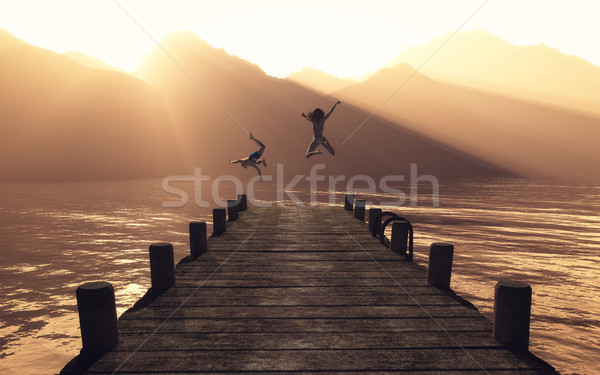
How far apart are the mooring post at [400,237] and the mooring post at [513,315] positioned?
15.8 feet

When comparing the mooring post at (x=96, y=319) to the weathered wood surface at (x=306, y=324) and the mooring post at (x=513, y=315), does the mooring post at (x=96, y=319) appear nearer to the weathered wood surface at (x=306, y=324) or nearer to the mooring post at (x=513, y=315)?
the weathered wood surface at (x=306, y=324)

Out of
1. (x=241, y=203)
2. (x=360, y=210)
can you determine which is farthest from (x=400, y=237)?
(x=241, y=203)

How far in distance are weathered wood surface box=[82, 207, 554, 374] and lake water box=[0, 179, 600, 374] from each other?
10.1 meters

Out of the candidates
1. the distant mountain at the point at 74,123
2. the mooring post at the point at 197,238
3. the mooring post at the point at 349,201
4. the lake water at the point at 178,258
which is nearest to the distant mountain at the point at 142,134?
the distant mountain at the point at 74,123

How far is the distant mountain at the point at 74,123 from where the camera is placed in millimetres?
137250

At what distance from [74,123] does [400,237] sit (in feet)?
568

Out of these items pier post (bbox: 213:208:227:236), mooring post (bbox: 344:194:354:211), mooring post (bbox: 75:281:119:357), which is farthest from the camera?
mooring post (bbox: 344:194:354:211)

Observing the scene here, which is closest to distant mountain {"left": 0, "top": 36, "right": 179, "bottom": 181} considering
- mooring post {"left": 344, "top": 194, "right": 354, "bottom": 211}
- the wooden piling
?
mooring post {"left": 344, "top": 194, "right": 354, "bottom": 211}

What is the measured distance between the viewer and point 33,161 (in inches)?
5285

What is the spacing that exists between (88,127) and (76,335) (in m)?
159

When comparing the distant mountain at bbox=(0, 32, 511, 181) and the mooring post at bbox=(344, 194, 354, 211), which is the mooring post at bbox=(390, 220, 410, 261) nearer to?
the mooring post at bbox=(344, 194, 354, 211)

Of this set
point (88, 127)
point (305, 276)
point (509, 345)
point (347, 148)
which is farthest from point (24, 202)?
point (347, 148)

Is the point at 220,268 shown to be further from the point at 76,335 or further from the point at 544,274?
the point at 544,274

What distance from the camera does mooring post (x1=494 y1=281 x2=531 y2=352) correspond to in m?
5.11
